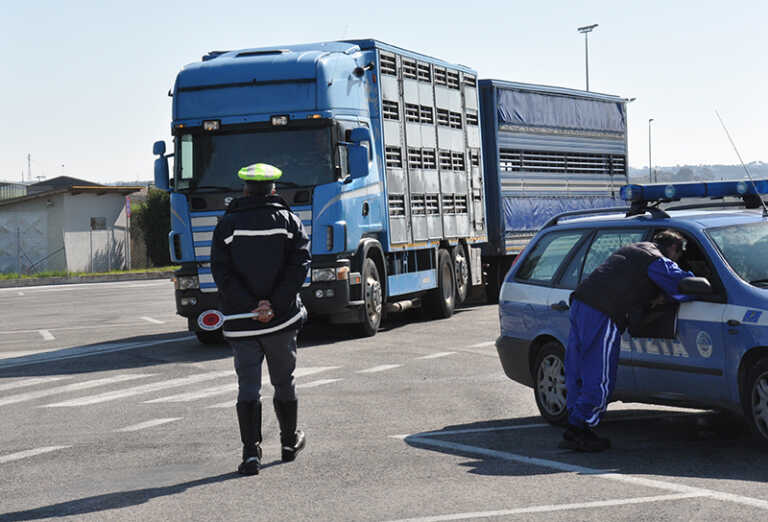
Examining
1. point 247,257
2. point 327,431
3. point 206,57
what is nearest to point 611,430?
point 327,431

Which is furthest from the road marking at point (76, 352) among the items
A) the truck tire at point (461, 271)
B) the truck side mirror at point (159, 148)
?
the truck tire at point (461, 271)

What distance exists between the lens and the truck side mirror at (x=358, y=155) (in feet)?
54.3

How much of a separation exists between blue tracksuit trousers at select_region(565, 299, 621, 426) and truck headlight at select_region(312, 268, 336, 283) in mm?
8623

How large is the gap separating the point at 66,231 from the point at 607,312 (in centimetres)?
4215

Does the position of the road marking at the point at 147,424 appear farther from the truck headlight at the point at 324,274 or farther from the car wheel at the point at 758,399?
the truck headlight at the point at 324,274

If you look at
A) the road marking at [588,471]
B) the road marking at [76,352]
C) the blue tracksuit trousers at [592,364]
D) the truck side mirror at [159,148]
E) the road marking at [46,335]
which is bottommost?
the road marking at [588,471]

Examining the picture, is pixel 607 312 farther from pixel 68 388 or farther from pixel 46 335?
pixel 46 335

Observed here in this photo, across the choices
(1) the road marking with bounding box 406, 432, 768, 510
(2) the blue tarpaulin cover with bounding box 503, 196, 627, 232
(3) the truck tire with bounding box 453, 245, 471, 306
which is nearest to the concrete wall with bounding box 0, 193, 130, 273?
(2) the blue tarpaulin cover with bounding box 503, 196, 627, 232

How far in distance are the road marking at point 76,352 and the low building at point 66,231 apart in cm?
3024

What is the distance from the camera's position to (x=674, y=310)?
27.2 feet

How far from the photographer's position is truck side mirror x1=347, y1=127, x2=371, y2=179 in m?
16.6

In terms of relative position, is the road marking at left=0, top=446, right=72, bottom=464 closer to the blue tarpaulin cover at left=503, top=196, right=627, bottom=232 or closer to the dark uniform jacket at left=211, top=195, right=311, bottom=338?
the dark uniform jacket at left=211, top=195, right=311, bottom=338

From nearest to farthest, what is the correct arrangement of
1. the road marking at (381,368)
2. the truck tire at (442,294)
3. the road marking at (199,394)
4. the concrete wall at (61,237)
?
1. the road marking at (199,394)
2. the road marking at (381,368)
3. the truck tire at (442,294)
4. the concrete wall at (61,237)

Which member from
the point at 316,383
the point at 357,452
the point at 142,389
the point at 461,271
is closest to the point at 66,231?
the point at 461,271
